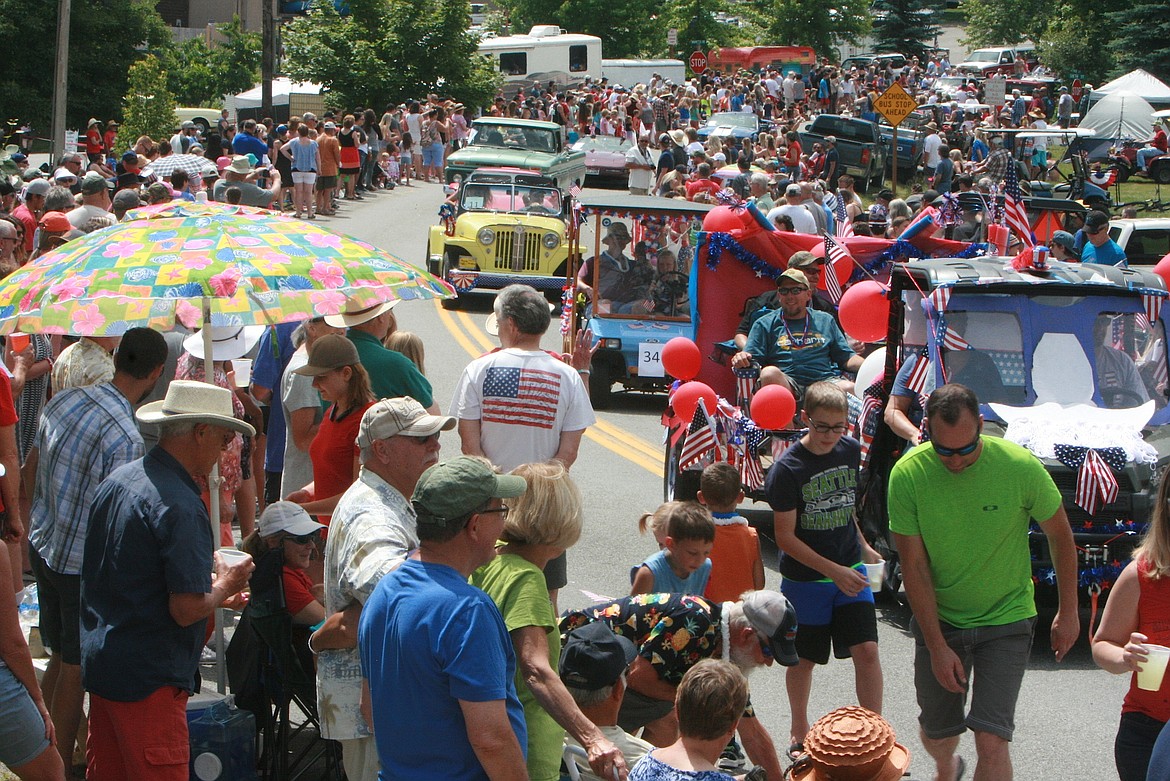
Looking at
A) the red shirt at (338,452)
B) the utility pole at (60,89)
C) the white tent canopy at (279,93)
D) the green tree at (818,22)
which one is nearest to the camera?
the red shirt at (338,452)

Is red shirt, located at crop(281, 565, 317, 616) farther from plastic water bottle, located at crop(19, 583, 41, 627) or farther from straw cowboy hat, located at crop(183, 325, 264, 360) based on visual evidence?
straw cowboy hat, located at crop(183, 325, 264, 360)

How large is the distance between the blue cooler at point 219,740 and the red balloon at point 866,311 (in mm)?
5363

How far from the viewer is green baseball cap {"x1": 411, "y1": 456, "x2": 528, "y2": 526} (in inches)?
150

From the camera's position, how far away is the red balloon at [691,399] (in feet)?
30.2

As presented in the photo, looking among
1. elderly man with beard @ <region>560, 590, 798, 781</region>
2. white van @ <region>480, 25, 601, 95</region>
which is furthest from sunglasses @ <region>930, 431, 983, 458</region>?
white van @ <region>480, 25, 601, 95</region>

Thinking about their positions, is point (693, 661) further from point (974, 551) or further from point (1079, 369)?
point (1079, 369)

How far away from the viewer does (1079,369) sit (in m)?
8.41

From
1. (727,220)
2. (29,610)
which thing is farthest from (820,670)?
(727,220)

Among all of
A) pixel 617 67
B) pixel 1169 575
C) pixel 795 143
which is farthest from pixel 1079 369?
pixel 617 67

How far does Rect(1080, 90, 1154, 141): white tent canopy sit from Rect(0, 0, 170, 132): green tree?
32367mm

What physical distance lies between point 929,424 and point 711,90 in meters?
49.1

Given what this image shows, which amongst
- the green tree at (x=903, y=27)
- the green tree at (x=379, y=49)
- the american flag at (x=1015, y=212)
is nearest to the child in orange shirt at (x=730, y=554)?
the american flag at (x=1015, y=212)

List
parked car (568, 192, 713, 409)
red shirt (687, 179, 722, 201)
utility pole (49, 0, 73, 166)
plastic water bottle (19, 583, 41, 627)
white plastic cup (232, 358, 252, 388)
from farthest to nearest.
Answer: utility pole (49, 0, 73, 166)
red shirt (687, 179, 722, 201)
parked car (568, 192, 713, 409)
white plastic cup (232, 358, 252, 388)
plastic water bottle (19, 583, 41, 627)

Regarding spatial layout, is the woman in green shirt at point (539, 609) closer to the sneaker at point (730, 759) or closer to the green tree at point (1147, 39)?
the sneaker at point (730, 759)
